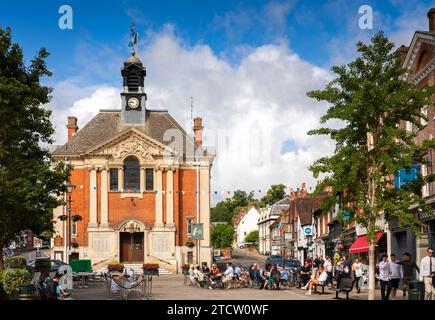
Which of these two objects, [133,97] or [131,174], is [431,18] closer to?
[131,174]

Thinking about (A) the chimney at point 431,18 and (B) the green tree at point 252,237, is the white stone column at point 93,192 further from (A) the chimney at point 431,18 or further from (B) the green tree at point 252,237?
(B) the green tree at point 252,237

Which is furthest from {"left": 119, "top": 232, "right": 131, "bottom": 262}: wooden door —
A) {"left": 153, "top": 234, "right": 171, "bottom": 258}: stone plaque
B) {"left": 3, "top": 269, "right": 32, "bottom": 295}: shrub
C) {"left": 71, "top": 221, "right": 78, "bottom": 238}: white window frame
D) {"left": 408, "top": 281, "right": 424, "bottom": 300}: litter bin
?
{"left": 408, "top": 281, "right": 424, "bottom": 300}: litter bin

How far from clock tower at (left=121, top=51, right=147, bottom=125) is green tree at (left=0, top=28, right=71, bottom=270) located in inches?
1549

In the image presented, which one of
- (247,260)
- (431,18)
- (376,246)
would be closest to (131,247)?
(376,246)

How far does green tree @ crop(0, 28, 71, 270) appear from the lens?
2575 cm

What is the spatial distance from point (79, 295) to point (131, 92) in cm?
3987

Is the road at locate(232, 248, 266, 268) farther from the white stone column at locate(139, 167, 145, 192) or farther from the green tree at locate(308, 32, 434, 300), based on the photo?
the green tree at locate(308, 32, 434, 300)

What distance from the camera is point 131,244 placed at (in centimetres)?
6275


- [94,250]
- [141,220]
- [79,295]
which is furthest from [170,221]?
[79,295]

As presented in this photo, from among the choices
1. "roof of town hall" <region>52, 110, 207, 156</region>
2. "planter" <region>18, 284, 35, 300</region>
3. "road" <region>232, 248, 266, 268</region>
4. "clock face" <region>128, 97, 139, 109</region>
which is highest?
"clock face" <region>128, 97, 139, 109</region>

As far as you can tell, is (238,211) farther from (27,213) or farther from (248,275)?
(27,213)

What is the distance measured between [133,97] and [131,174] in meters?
8.58

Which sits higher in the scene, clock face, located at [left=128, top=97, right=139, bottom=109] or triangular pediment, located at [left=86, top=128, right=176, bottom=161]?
clock face, located at [left=128, top=97, right=139, bottom=109]

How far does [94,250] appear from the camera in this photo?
202ft
